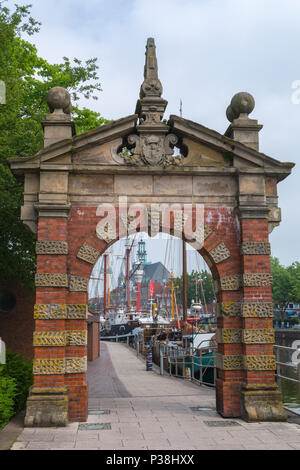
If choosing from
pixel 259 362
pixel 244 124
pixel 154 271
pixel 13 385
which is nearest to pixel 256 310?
pixel 259 362

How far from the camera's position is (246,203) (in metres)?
9.83

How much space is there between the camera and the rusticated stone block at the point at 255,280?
31.2ft

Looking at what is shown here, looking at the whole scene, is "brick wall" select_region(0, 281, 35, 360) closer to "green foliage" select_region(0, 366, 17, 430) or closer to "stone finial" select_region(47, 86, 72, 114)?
"stone finial" select_region(47, 86, 72, 114)

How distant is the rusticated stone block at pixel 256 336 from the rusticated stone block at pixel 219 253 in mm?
1516

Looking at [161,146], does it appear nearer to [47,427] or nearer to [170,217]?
[170,217]

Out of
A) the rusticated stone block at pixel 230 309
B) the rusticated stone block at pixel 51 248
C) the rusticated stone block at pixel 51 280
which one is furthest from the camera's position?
the rusticated stone block at pixel 230 309

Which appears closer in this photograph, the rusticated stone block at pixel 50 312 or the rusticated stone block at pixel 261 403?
the rusticated stone block at pixel 261 403

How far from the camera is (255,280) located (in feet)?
31.2

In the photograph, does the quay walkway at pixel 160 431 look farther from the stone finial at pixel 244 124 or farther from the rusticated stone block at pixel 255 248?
the stone finial at pixel 244 124

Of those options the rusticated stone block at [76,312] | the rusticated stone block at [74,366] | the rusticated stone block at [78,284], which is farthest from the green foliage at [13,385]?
the rusticated stone block at [78,284]

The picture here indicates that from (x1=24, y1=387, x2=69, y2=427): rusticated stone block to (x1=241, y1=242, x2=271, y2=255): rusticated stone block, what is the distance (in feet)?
14.7

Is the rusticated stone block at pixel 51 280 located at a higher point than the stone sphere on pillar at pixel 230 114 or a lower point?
lower

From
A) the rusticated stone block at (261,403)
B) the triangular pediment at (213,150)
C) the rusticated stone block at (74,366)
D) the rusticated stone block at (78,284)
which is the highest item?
the triangular pediment at (213,150)
